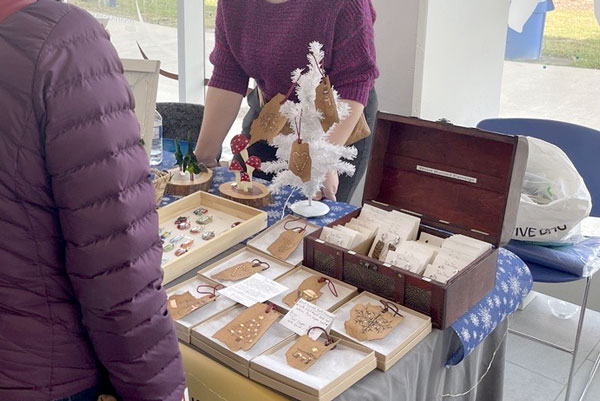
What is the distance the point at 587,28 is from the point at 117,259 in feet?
8.39

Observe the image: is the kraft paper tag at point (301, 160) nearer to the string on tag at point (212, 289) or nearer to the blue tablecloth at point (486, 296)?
the blue tablecloth at point (486, 296)

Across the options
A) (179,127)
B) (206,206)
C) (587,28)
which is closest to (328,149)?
(206,206)

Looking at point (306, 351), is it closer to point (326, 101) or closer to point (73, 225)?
point (73, 225)

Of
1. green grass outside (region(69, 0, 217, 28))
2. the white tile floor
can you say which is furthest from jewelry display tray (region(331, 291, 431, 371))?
green grass outside (region(69, 0, 217, 28))

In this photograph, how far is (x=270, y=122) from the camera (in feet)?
5.43

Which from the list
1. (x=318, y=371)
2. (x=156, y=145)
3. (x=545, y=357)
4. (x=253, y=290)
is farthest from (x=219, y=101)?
(x=545, y=357)

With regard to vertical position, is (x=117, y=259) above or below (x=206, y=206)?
above

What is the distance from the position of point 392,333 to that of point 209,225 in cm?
61

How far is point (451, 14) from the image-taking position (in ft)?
9.04

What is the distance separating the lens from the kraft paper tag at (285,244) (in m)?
1.42

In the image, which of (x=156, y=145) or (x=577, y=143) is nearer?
(x=156, y=145)

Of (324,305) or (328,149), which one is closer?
(324,305)

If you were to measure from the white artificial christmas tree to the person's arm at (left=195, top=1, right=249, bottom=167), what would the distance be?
1.41 ft

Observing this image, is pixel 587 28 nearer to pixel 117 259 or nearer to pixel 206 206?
pixel 206 206
